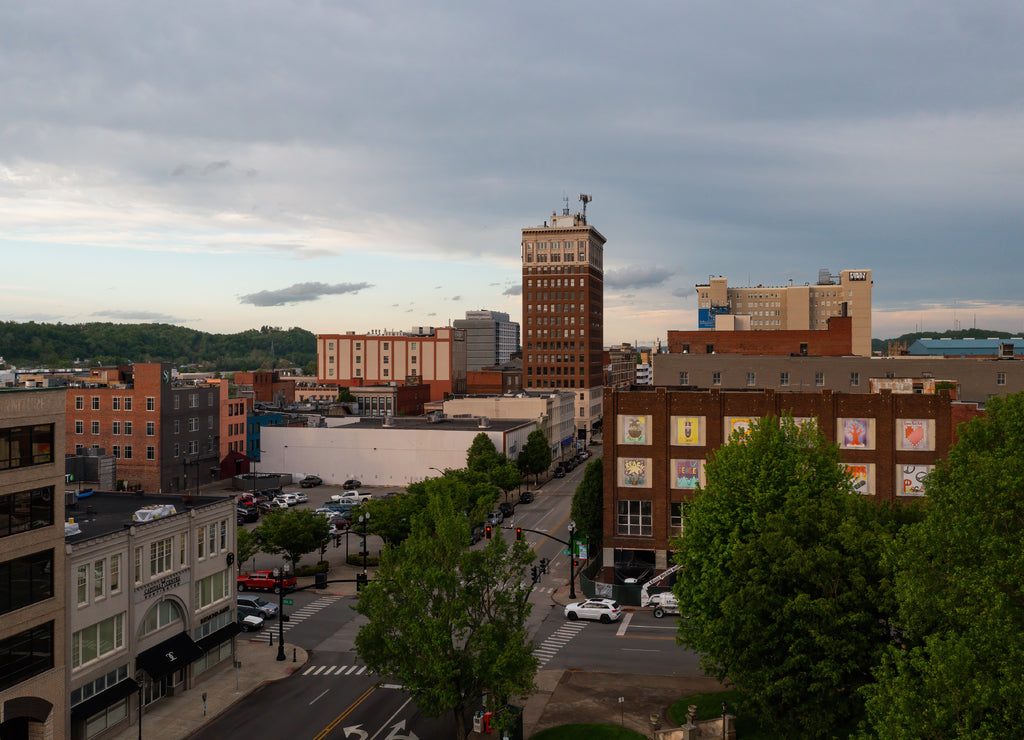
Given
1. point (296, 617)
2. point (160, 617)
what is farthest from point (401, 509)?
point (160, 617)

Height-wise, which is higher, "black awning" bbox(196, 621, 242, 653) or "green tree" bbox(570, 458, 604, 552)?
"green tree" bbox(570, 458, 604, 552)

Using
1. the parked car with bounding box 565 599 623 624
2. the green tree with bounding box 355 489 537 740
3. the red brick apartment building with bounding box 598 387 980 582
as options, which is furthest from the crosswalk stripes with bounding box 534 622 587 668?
the green tree with bounding box 355 489 537 740

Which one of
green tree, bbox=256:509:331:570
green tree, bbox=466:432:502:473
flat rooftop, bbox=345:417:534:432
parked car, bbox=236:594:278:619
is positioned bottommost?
parked car, bbox=236:594:278:619

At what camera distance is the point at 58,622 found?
101 feet

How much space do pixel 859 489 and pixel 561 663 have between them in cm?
2806

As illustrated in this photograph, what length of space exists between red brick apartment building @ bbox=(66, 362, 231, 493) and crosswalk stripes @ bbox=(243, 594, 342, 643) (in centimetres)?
4957

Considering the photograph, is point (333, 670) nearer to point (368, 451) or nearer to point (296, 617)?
point (296, 617)

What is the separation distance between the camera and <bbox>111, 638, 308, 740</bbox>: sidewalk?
33844 mm

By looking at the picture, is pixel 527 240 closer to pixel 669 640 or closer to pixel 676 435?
pixel 676 435

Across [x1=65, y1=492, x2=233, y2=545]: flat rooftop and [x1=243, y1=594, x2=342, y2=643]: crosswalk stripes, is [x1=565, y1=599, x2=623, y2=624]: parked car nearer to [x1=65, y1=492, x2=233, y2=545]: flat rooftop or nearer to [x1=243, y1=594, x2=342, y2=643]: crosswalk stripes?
[x1=243, y1=594, x2=342, y2=643]: crosswalk stripes

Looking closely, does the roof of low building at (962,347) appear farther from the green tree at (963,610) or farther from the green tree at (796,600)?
the green tree at (963,610)

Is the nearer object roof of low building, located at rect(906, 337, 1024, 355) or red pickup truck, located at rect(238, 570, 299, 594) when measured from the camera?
red pickup truck, located at rect(238, 570, 299, 594)

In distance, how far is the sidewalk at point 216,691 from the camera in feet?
111

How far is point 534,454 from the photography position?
10694 cm
